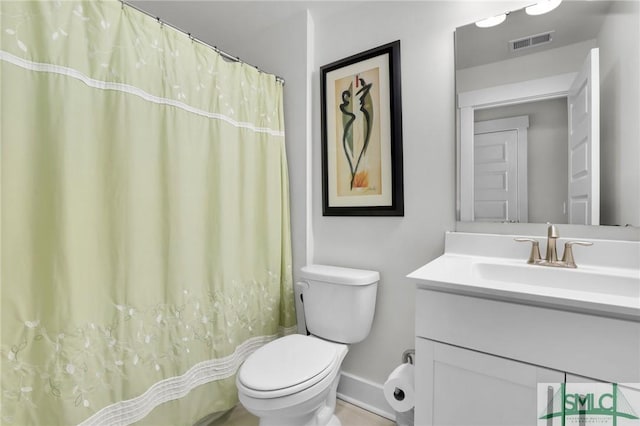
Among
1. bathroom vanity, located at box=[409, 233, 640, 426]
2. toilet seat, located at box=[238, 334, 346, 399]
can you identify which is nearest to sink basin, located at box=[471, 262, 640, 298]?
bathroom vanity, located at box=[409, 233, 640, 426]

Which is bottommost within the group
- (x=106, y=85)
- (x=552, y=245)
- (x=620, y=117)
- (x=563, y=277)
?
(x=563, y=277)

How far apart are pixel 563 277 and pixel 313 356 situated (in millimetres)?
1044

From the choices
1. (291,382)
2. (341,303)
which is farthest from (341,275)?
(291,382)

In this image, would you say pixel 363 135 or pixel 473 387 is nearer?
pixel 473 387

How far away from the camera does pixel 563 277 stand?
1116 mm

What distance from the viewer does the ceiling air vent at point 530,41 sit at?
131 centimetres

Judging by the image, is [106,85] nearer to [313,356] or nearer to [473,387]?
[313,356]

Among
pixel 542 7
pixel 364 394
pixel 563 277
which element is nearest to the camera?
pixel 563 277

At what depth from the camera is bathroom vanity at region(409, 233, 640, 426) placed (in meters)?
0.79

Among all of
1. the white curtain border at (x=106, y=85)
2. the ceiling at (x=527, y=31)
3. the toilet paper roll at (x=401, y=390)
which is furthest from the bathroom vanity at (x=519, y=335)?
the white curtain border at (x=106, y=85)

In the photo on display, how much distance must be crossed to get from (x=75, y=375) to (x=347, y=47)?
78.4 inches

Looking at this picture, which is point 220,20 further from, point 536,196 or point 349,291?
point 536,196

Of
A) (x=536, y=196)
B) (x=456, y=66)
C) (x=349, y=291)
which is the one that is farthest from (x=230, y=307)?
(x=456, y=66)

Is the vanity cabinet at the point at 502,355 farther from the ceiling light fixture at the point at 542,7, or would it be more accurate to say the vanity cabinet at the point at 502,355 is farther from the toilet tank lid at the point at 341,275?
the ceiling light fixture at the point at 542,7
